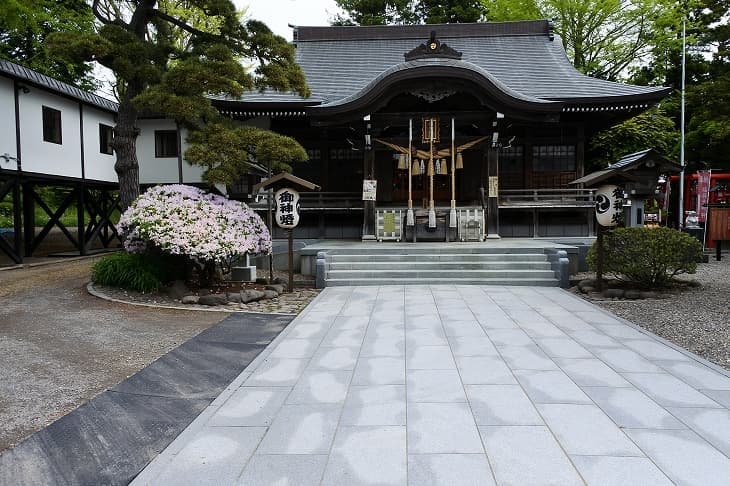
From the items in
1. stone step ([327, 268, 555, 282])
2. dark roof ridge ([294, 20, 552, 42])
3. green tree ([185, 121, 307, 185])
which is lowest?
stone step ([327, 268, 555, 282])

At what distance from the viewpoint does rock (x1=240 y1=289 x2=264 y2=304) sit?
27.6 feet

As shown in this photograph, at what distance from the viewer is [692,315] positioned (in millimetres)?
7059

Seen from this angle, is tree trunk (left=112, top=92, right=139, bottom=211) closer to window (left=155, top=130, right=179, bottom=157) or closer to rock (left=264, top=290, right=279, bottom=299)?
rock (left=264, top=290, right=279, bottom=299)

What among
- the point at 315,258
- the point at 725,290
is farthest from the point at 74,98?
the point at 725,290

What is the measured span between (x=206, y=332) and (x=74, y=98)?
1288cm

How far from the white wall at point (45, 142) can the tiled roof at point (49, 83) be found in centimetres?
34

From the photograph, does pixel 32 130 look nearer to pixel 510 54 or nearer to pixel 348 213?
pixel 348 213

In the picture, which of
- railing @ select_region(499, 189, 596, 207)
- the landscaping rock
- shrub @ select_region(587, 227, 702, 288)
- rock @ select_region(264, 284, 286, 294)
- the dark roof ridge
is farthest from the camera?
the dark roof ridge

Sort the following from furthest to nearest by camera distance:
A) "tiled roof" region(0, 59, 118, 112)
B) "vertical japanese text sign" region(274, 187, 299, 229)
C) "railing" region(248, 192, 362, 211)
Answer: "railing" region(248, 192, 362, 211) < "tiled roof" region(0, 59, 118, 112) < "vertical japanese text sign" region(274, 187, 299, 229)

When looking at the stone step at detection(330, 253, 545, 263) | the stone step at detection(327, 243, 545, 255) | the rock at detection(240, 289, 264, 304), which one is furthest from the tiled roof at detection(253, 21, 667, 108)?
the rock at detection(240, 289, 264, 304)

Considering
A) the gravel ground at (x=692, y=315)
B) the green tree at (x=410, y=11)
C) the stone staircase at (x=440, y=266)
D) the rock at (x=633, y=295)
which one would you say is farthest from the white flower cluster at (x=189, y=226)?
the green tree at (x=410, y=11)

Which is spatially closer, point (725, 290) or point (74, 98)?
point (725, 290)

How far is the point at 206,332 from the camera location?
6.25m

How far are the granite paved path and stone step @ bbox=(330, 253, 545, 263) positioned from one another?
4.63 m
